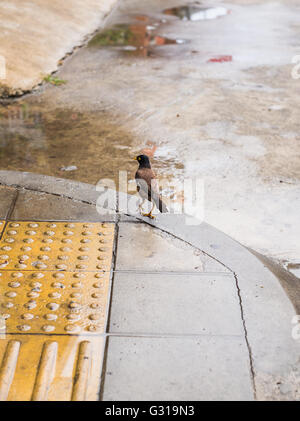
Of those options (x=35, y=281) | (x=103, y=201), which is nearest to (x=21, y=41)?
(x=103, y=201)

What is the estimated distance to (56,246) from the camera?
13.0ft

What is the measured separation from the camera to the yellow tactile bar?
275cm

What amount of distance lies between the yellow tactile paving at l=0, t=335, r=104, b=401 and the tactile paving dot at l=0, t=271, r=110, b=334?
10cm

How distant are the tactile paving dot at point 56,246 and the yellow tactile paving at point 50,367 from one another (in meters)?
0.77

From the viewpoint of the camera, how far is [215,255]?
3.88m

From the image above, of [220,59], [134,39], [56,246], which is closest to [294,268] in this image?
[56,246]

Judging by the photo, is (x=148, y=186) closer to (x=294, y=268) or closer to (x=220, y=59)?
(x=294, y=268)

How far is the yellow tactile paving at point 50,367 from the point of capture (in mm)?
2676

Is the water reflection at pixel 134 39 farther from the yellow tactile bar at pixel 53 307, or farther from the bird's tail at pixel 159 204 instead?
the yellow tactile bar at pixel 53 307

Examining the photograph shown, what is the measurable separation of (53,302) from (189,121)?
4404 millimetres

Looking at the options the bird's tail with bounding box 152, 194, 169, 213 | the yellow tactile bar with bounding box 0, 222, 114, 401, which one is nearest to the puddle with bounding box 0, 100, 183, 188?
the bird's tail with bounding box 152, 194, 169, 213

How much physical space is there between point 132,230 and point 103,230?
23 cm

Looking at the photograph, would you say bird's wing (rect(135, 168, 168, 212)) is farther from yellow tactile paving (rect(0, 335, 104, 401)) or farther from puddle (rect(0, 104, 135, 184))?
yellow tactile paving (rect(0, 335, 104, 401))
